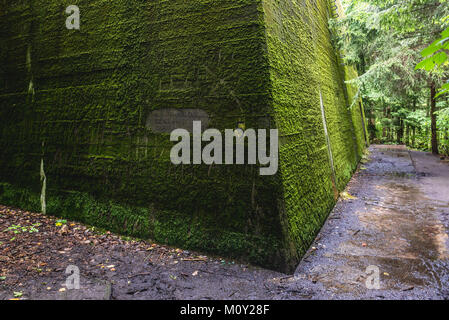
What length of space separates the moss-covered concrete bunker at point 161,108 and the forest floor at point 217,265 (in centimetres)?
25

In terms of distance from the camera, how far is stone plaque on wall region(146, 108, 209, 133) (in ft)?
11.4

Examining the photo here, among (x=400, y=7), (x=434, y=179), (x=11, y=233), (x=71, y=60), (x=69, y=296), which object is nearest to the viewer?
(x=69, y=296)

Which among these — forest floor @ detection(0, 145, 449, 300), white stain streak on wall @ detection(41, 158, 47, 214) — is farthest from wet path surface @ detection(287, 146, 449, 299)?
white stain streak on wall @ detection(41, 158, 47, 214)

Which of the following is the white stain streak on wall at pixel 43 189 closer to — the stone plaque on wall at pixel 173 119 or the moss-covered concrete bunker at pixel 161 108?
the moss-covered concrete bunker at pixel 161 108

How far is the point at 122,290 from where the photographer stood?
2.77 metres

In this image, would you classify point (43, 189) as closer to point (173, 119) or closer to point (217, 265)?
point (173, 119)

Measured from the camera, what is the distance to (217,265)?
327cm

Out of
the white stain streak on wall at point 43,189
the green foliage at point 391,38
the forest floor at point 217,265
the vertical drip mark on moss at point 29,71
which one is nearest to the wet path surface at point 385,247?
the forest floor at point 217,265

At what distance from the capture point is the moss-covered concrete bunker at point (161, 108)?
3.24 m

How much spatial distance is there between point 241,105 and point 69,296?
274cm

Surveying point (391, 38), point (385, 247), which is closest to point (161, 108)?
point (385, 247)
